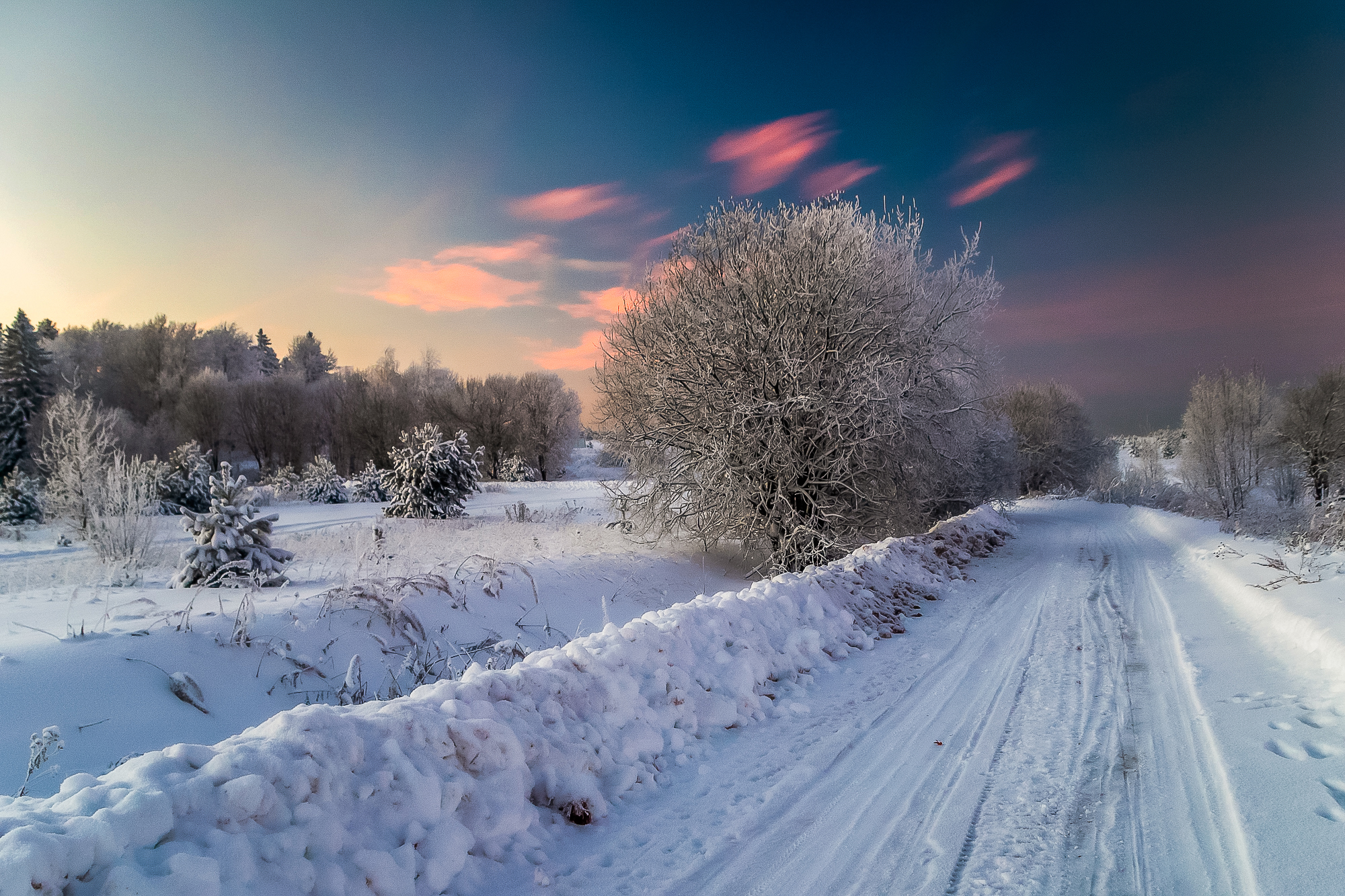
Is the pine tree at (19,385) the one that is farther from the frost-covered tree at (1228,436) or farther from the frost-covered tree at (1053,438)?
the frost-covered tree at (1228,436)

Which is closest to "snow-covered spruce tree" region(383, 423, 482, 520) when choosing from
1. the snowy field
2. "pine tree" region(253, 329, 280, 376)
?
the snowy field

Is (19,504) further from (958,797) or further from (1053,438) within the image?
(1053,438)

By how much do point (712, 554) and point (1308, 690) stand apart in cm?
1026

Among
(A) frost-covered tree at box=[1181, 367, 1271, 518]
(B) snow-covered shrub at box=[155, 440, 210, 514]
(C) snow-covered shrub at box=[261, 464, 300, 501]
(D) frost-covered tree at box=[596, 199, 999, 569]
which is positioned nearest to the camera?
(D) frost-covered tree at box=[596, 199, 999, 569]

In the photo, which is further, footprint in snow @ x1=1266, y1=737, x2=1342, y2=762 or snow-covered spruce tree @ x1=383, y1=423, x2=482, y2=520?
snow-covered spruce tree @ x1=383, y1=423, x2=482, y2=520

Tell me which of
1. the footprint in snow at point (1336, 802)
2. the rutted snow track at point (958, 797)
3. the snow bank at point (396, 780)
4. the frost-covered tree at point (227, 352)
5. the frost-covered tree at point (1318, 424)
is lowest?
the rutted snow track at point (958, 797)

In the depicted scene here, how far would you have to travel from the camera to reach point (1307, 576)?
7383 millimetres

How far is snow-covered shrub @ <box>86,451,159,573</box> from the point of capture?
9.86 m

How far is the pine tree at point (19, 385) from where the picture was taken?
31.5 metres

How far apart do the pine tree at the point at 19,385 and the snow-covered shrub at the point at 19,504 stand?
14973 millimetres

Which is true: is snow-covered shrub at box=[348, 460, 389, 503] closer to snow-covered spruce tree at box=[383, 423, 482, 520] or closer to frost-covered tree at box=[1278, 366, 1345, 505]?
snow-covered spruce tree at box=[383, 423, 482, 520]

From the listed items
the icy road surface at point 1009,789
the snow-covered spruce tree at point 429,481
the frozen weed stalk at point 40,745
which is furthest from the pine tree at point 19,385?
the icy road surface at point 1009,789

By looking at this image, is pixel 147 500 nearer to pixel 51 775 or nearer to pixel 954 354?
pixel 51 775

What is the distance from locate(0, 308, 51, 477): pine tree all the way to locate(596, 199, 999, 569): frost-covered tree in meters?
38.4
